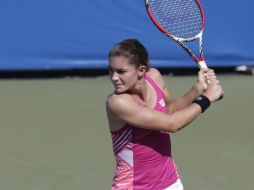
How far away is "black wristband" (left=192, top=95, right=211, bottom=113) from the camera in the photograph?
9.26 feet

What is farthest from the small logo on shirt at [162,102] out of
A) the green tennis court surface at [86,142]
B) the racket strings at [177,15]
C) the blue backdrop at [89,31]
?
the blue backdrop at [89,31]

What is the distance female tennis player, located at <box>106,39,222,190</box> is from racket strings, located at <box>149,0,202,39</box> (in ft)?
2.90

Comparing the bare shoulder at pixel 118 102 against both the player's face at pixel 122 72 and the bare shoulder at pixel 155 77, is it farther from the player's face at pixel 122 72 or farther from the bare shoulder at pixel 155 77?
the bare shoulder at pixel 155 77

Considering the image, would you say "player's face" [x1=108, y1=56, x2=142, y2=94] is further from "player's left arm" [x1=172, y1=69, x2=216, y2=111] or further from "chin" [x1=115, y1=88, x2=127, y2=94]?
"player's left arm" [x1=172, y1=69, x2=216, y2=111]

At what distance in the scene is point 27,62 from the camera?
341 inches

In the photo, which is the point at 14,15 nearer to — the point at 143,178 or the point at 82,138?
the point at 82,138

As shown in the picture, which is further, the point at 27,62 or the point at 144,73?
the point at 27,62

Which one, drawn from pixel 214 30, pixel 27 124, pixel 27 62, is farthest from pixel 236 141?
pixel 27 62

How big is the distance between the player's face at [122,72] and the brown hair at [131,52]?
2cm

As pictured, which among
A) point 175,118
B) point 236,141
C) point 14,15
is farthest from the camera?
point 14,15

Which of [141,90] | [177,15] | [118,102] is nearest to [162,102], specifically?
[141,90]

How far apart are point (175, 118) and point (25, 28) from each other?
6.05m

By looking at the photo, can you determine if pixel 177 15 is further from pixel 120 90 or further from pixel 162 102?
pixel 120 90

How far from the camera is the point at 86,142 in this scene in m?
5.48
